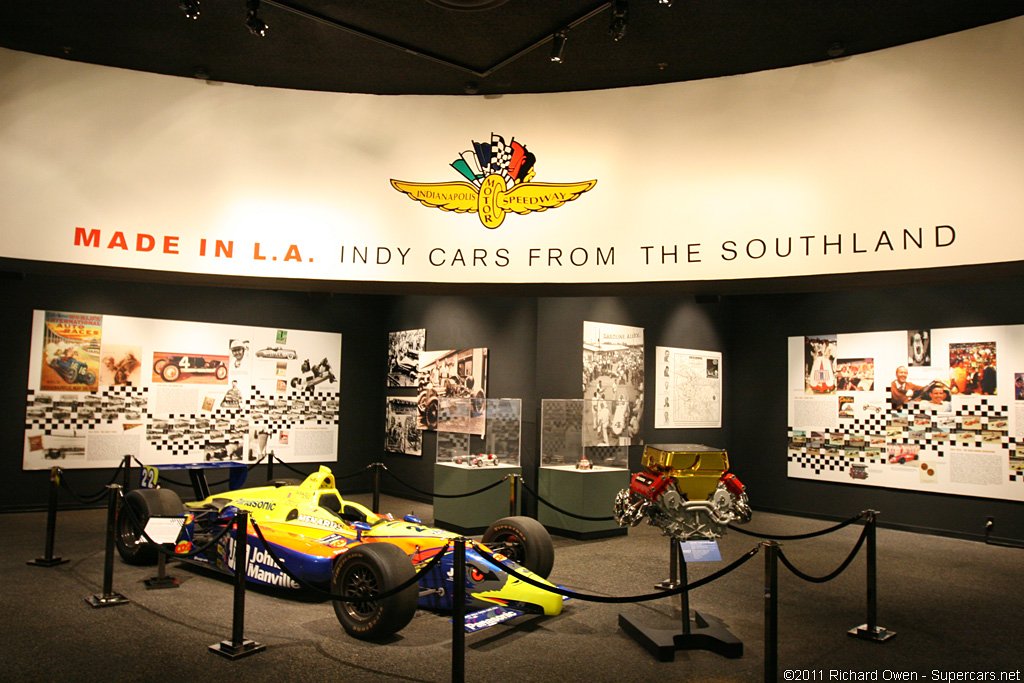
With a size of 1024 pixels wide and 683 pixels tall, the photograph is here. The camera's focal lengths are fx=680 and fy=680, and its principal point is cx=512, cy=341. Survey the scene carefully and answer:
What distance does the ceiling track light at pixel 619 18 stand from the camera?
16.4ft

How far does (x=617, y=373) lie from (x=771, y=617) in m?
6.23

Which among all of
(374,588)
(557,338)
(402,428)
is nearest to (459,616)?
(374,588)

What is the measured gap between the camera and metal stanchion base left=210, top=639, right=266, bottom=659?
416cm

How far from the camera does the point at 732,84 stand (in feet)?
18.5

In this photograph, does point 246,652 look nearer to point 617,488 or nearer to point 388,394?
point 617,488

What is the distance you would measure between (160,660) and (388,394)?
7.09 meters

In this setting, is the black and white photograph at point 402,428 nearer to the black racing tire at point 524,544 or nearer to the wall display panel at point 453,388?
the wall display panel at point 453,388

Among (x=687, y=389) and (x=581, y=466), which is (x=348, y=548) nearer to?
(x=581, y=466)

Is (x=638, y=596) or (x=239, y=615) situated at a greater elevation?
(x=638, y=596)

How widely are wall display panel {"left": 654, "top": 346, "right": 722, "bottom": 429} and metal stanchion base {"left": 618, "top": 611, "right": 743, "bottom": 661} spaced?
5892mm

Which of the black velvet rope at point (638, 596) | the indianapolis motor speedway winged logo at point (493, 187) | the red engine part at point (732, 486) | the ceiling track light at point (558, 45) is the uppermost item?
the ceiling track light at point (558, 45)

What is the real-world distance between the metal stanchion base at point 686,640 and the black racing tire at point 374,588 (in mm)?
1535

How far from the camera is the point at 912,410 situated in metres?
9.12

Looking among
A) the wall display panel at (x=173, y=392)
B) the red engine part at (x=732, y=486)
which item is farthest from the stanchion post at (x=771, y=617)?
the wall display panel at (x=173, y=392)
